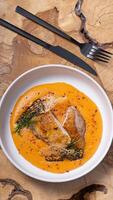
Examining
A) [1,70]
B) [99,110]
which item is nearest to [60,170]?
[99,110]

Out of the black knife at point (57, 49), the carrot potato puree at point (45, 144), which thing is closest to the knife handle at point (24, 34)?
the black knife at point (57, 49)

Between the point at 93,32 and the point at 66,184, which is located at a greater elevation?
the point at 93,32

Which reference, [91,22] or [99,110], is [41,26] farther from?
[99,110]

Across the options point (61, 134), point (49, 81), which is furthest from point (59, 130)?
point (49, 81)

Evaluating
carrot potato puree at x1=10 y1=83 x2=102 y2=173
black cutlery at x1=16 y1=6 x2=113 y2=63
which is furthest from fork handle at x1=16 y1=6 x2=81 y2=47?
carrot potato puree at x1=10 y1=83 x2=102 y2=173

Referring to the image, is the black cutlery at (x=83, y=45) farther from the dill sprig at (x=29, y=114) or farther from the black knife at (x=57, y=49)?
the dill sprig at (x=29, y=114)
